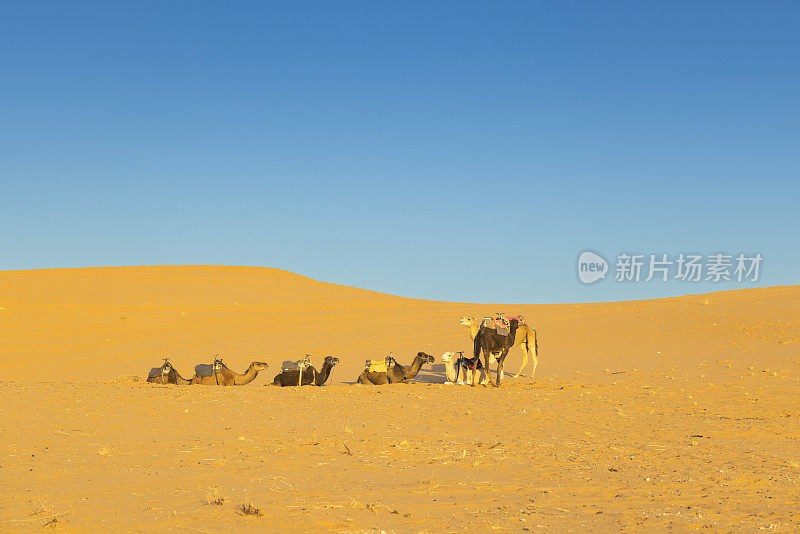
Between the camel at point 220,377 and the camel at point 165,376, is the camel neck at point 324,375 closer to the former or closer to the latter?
the camel at point 220,377

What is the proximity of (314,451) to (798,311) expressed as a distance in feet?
107

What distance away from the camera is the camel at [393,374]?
63.8 feet

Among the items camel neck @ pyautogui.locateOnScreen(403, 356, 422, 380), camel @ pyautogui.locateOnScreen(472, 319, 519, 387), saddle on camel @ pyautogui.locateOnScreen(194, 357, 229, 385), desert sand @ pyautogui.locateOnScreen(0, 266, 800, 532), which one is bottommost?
desert sand @ pyautogui.locateOnScreen(0, 266, 800, 532)

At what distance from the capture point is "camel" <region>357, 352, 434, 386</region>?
19453mm

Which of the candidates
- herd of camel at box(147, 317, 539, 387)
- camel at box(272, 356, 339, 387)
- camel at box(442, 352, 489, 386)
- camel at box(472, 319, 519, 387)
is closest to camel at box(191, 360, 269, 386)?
herd of camel at box(147, 317, 539, 387)

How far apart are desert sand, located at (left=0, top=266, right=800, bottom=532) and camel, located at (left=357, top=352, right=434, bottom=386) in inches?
28.0

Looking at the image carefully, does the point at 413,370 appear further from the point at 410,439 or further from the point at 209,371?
the point at 410,439

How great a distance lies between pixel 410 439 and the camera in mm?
12000

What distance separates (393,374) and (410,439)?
302 inches

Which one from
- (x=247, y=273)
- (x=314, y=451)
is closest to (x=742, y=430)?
(x=314, y=451)

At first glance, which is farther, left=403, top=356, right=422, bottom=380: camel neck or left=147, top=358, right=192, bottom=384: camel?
left=403, top=356, right=422, bottom=380: camel neck

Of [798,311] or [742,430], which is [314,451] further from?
[798,311]

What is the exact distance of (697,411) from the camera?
15344 mm

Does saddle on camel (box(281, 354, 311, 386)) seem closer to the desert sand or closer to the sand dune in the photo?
the desert sand
